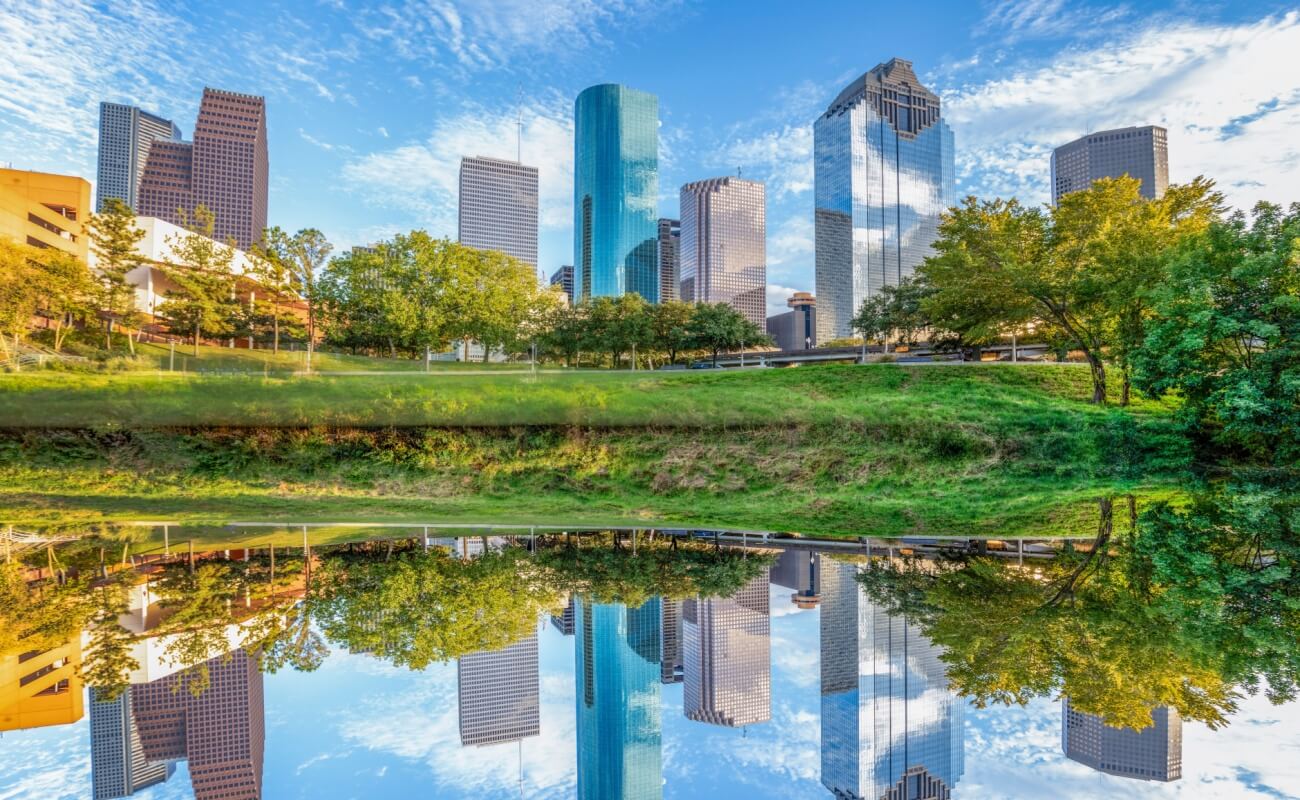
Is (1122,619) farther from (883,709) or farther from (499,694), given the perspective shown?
(499,694)

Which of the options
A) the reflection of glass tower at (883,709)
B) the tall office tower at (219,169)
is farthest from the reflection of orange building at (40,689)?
the tall office tower at (219,169)

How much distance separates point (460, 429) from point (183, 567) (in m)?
13.1

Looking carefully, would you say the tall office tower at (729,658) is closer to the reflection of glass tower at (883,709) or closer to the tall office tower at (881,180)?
the reflection of glass tower at (883,709)

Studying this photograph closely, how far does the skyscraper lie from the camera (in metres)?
193

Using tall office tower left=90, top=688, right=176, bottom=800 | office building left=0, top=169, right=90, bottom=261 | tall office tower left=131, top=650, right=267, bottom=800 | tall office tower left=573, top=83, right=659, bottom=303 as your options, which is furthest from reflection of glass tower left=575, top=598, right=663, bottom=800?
tall office tower left=573, top=83, right=659, bottom=303

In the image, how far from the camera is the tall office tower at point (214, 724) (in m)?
3.57

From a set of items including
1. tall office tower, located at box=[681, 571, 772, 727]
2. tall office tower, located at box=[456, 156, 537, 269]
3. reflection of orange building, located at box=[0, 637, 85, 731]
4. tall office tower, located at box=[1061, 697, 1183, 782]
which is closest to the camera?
tall office tower, located at box=[1061, 697, 1183, 782]

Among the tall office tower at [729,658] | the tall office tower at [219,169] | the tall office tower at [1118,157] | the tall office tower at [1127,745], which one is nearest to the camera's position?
the tall office tower at [1127,745]

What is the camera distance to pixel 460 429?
19.8 meters

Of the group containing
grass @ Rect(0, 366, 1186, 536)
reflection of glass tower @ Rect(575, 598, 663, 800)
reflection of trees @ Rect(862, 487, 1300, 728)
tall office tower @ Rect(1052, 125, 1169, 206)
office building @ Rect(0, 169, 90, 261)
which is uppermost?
tall office tower @ Rect(1052, 125, 1169, 206)

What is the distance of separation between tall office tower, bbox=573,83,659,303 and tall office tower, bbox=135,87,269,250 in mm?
78812

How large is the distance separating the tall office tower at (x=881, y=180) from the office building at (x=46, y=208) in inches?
5621

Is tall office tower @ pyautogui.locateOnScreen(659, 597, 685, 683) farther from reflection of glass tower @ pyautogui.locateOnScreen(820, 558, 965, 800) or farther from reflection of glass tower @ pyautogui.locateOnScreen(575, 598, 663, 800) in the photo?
reflection of glass tower @ pyautogui.locateOnScreen(820, 558, 965, 800)

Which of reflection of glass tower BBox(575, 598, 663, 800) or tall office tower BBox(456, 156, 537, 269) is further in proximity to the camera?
tall office tower BBox(456, 156, 537, 269)
